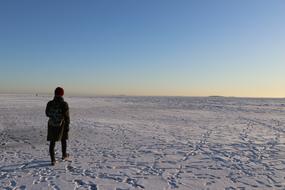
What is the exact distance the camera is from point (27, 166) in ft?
27.0

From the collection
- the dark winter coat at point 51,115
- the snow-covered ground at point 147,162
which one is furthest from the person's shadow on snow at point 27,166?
the dark winter coat at point 51,115

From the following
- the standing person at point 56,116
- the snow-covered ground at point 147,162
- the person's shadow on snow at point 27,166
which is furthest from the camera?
the standing person at point 56,116

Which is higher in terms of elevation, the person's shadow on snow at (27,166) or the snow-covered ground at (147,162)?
the snow-covered ground at (147,162)

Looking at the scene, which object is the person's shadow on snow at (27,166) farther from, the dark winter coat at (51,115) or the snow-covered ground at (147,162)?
the dark winter coat at (51,115)

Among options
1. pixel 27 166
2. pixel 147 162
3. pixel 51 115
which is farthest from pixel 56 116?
pixel 147 162

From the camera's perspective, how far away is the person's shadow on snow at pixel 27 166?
7.86 m

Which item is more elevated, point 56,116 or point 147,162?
point 56,116

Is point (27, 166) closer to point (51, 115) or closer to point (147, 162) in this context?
point (51, 115)

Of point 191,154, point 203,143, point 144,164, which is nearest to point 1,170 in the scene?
point 144,164

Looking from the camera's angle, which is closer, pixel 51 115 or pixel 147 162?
pixel 51 115

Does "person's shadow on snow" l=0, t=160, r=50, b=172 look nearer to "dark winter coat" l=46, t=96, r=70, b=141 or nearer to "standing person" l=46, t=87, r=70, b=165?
"standing person" l=46, t=87, r=70, b=165

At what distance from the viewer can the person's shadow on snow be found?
7.86 metres

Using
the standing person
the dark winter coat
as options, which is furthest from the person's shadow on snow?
the dark winter coat

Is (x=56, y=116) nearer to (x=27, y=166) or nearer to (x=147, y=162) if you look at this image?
(x=27, y=166)
